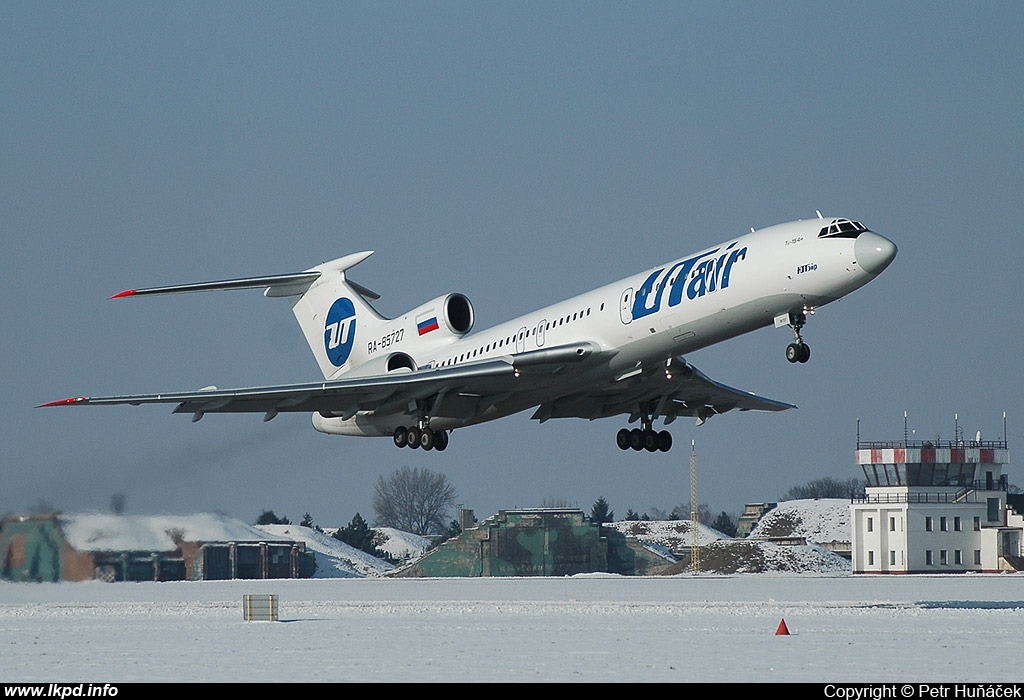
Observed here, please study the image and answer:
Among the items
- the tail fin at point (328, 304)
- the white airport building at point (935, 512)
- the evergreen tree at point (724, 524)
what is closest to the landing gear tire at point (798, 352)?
the tail fin at point (328, 304)

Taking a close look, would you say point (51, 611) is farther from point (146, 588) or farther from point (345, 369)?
point (345, 369)

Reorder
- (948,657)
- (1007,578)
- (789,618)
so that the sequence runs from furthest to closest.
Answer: (1007,578) < (789,618) < (948,657)

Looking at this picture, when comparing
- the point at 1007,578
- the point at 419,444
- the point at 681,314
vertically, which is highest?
the point at 681,314

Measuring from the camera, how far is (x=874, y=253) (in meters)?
25.6

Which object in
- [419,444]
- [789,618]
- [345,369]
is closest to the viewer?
[419,444]

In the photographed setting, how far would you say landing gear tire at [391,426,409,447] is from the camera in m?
33.5

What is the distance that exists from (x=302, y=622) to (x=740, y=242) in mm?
14995

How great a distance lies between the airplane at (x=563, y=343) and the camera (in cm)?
2659

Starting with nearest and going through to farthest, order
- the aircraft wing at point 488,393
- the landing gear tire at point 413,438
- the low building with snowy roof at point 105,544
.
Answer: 1. the aircraft wing at point 488,393
2. the landing gear tire at point 413,438
3. the low building with snowy roof at point 105,544

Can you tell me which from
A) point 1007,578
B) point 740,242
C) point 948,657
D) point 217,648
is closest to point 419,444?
point 217,648

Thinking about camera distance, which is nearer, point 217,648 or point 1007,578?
point 217,648

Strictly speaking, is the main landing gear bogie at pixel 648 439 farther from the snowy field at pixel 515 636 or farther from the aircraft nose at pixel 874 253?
the aircraft nose at pixel 874 253

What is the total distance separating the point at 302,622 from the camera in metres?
35.2

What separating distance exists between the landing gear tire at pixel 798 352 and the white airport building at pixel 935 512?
155 ft
